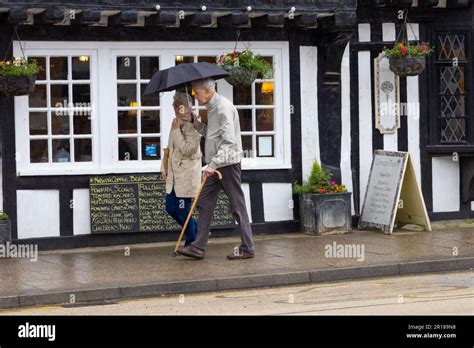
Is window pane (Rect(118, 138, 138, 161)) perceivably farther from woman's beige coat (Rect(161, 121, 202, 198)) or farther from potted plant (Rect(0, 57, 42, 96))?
woman's beige coat (Rect(161, 121, 202, 198))

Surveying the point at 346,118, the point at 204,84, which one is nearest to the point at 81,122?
the point at 204,84

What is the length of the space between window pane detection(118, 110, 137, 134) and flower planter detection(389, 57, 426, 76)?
3705mm

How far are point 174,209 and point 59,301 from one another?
2552 mm

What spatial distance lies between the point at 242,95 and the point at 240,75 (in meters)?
0.88

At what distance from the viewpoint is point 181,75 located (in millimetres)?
13945

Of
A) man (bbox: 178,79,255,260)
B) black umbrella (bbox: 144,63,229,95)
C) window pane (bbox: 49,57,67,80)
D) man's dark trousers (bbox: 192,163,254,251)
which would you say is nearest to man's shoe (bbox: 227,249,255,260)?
man (bbox: 178,79,255,260)

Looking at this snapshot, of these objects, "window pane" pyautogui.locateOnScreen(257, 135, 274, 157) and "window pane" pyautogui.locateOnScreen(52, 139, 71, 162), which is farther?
"window pane" pyautogui.locateOnScreen(257, 135, 274, 157)

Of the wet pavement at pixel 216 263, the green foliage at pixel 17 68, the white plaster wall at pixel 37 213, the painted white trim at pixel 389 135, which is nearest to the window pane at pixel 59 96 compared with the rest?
the green foliage at pixel 17 68

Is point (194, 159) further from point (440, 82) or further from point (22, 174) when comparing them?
point (440, 82)

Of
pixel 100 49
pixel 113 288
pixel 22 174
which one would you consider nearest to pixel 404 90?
pixel 100 49

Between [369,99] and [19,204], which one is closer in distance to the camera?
[19,204]

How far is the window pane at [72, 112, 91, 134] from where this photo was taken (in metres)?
16.0

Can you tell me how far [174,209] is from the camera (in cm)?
1429

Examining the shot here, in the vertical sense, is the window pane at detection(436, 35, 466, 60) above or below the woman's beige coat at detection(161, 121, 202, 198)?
above
